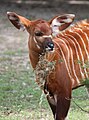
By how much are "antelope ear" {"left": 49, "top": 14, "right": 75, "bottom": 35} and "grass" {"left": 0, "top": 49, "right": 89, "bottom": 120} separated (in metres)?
1.19

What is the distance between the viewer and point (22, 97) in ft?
29.9

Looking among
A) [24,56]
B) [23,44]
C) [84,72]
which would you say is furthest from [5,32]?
[84,72]

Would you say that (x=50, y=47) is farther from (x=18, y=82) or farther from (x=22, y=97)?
(x=18, y=82)

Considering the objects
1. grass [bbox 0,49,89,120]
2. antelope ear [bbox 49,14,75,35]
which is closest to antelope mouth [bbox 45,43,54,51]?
antelope ear [bbox 49,14,75,35]

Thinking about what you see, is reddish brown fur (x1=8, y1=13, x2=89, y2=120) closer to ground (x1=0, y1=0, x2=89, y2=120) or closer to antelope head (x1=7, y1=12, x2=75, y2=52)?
antelope head (x1=7, y1=12, x2=75, y2=52)

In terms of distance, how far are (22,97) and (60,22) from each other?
7.87 feet

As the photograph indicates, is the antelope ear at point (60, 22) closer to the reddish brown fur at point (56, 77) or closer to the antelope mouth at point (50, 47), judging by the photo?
the reddish brown fur at point (56, 77)

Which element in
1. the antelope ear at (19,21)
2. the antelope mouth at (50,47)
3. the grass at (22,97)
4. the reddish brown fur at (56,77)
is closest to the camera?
the antelope mouth at (50,47)

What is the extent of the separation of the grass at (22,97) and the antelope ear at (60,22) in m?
1.19

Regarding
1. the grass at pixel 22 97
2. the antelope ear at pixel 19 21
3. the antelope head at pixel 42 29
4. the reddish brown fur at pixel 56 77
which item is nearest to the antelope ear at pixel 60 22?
the antelope head at pixel 42 29

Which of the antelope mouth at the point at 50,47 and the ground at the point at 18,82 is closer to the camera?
the antelope mouth at the point at 50,47

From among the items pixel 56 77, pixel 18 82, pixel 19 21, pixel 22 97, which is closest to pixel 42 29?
pixel 19 21

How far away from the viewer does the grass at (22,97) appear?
25.8 feet

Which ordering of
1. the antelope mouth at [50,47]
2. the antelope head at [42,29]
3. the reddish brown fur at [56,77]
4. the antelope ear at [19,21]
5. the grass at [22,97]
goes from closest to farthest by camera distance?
the antelope mouth at [50,47]
the antelope head at [42,29]
the reddish brown fur at [56,77]
the antelope ear at [19,21]
the grass at [22,97]
